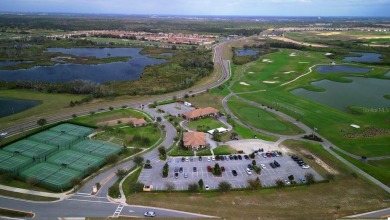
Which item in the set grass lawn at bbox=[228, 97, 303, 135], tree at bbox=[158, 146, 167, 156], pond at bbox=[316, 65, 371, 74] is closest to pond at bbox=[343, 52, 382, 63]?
pond at bbox=[316, 65, 371, 74]

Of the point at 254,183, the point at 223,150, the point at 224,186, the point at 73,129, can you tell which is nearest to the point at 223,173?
the point at 224,186

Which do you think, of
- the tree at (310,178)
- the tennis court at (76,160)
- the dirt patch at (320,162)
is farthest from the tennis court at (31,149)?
the dirt patch at (320,162)

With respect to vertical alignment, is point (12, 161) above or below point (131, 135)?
below

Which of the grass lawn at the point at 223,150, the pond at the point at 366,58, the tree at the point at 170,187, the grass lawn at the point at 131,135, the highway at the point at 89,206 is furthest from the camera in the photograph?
the pond at the point at 366,58

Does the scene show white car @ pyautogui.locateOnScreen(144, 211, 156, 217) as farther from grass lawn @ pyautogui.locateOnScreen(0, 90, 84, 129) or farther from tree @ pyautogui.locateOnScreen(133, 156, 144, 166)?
grass lawn @ pyautogui.locateOnScreen(0, 90, 84, 129)

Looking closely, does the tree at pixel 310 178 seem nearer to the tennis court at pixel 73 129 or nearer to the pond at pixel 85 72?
the tennis court at pixel 73 129

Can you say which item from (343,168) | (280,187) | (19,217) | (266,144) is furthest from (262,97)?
(19,217)

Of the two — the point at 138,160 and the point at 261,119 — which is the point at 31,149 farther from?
the point at 261,119
